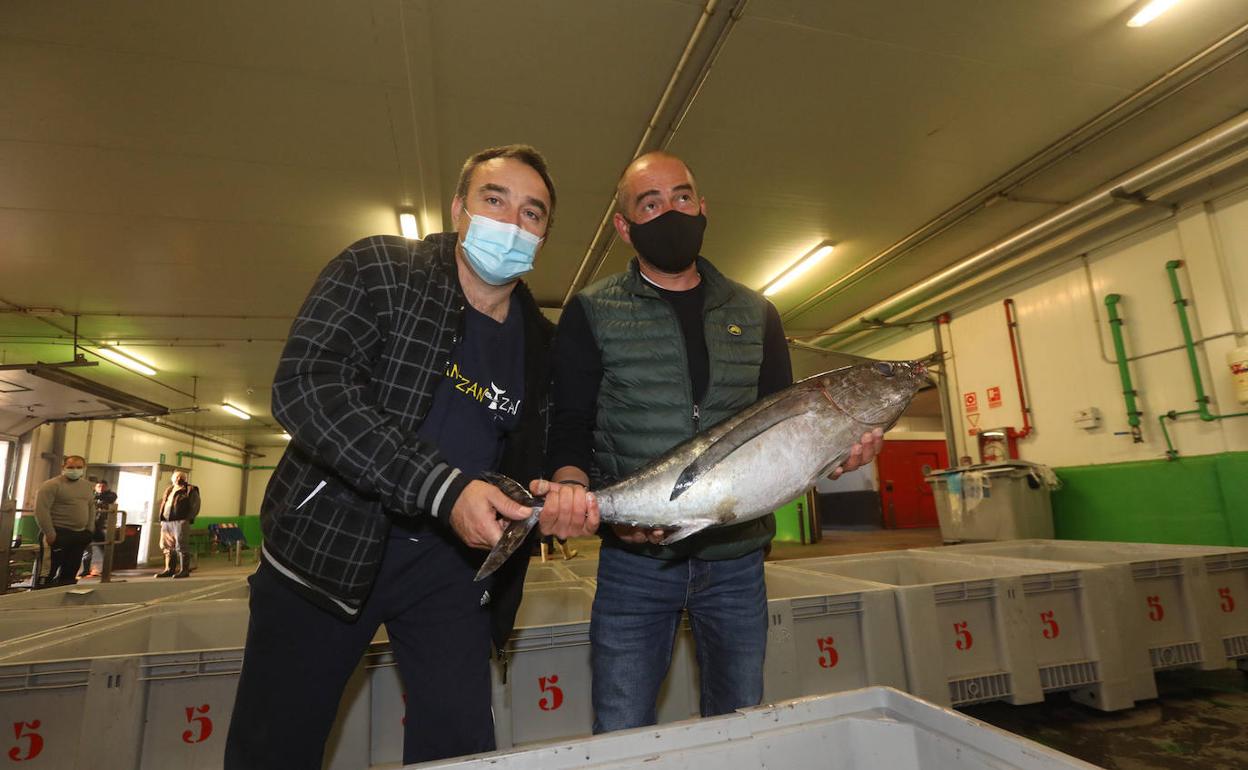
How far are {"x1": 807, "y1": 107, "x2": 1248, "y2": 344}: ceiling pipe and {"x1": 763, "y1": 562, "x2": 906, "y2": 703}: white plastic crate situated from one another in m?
5.96

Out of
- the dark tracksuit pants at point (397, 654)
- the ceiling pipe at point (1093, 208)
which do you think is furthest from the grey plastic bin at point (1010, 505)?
the dark tracksuit pants at point (397, 654)

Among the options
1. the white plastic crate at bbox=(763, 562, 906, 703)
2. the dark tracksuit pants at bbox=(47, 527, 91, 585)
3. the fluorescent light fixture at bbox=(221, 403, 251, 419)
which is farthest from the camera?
the fluorescent light fixture at bbox=(221, 403, 251, 419)

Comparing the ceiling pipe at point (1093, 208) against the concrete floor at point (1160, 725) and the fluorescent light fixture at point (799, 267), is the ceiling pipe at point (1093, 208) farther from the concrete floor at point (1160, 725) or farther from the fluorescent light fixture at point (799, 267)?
the concrete floor at point (1160, 725)

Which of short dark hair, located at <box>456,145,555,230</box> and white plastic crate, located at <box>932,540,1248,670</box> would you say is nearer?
short dark hair, located at <box>456,145,555,230</box>

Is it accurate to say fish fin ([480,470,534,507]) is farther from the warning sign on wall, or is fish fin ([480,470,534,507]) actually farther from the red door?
the red door

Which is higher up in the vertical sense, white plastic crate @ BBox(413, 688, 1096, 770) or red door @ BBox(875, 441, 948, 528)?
red door @ BBox(875, 441, 948, 528)

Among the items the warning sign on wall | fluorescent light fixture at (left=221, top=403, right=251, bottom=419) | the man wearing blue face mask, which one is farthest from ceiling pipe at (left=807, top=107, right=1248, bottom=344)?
Answer: fluorescent light fixture at (left=221, top=403, right=251, bottom=419)

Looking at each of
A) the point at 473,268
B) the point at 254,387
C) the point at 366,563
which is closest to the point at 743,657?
the point at 366,563

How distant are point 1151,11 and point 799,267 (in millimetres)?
4807

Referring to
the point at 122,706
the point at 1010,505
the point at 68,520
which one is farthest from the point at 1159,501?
the point at 68,520

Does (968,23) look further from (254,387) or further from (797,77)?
(254,387)

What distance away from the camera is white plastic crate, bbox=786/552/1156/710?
2.85 metres

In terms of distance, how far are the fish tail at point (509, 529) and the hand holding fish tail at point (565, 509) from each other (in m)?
0.02

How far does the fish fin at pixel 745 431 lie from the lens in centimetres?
156
